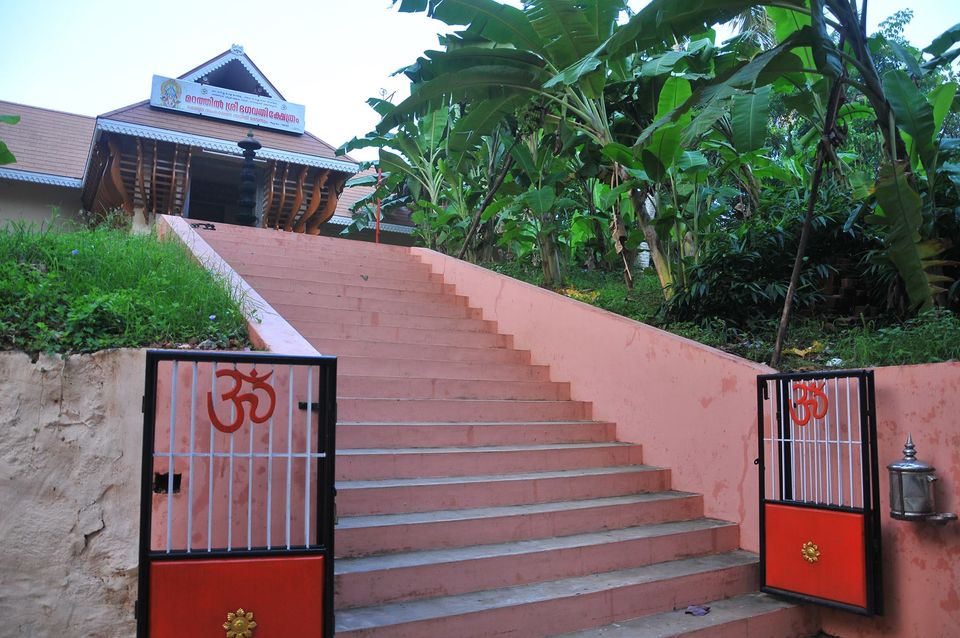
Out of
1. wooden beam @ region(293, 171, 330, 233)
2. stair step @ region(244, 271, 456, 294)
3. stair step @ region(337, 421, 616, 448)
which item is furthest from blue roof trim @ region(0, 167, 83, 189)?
stair step @ region(337, 421, 616, 448)

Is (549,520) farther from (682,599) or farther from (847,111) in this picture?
(847,111)

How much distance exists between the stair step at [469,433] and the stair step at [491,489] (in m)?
0.39

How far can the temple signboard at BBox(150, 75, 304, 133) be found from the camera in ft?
38.3

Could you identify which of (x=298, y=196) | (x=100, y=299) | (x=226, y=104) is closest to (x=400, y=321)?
(x=100, y=299)

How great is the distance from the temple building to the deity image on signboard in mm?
17

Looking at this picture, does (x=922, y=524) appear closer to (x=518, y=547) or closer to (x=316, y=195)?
(x=518, y=547)

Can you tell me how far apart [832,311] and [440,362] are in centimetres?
326

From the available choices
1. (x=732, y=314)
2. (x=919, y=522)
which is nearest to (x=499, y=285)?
(x=732, y=314)

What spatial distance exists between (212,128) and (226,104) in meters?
0.66

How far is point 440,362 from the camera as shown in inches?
237

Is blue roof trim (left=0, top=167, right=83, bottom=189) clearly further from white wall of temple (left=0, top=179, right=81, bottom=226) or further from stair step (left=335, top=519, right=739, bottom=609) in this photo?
stair step (left=335, top=519, right=739, bottom=609)

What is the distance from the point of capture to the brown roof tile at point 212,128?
35.9 ft

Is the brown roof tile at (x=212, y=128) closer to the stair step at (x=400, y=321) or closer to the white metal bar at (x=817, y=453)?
the stair step at (x=400, y=321)

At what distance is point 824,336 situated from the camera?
5.27 metres
